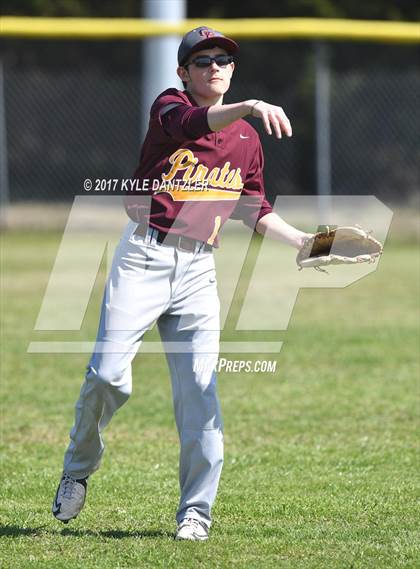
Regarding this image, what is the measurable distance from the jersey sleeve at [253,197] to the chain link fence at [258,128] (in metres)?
10.6

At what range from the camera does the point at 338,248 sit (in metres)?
4.26

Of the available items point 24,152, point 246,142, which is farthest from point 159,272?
point 24,152

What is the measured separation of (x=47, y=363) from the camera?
7.64 meters

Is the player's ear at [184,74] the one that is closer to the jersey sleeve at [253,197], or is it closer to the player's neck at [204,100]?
the player's neck at [204,100]

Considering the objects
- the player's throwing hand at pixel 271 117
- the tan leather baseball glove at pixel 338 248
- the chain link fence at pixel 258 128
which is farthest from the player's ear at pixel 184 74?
the chain link fence at pixel 258 128

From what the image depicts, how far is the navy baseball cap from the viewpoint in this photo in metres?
3.95

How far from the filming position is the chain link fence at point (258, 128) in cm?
1612

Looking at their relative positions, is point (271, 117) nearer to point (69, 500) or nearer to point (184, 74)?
point (184, 74)

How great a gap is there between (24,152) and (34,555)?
49.2 ft

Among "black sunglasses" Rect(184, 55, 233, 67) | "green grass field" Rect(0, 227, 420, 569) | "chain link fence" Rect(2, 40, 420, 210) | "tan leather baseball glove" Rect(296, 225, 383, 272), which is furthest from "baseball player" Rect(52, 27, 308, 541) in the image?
"chain link fence" Rect(2, 40, 420, 210)

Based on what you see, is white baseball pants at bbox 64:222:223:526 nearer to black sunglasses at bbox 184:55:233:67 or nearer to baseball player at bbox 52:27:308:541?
baseball player at bbox 52:27:308:541

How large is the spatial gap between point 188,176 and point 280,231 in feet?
1.48

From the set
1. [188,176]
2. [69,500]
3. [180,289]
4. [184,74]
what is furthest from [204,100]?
[69,500]

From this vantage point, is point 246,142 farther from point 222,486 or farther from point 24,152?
point 24,152
